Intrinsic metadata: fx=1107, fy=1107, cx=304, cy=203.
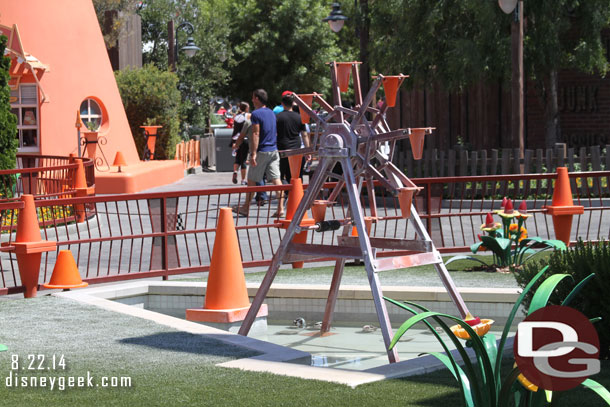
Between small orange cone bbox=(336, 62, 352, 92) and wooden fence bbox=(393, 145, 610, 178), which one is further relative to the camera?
wooden fence bbox=(393, 145, 610, 178)

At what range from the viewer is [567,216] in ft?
44.3

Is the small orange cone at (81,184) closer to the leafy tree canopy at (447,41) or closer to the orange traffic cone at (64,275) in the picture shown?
the orange traffic cone at (64,275)

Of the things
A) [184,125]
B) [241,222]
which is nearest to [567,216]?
[241,222]

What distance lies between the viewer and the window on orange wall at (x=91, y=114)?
89.8ft

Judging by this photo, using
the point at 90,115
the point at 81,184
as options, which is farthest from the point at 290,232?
the point at 90,115

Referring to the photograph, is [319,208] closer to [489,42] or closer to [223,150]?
[489,42]

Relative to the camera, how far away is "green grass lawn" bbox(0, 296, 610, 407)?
6.07 meters

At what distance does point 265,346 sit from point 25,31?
19.7 metres

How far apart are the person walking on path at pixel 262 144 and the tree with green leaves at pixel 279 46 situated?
35.0 m

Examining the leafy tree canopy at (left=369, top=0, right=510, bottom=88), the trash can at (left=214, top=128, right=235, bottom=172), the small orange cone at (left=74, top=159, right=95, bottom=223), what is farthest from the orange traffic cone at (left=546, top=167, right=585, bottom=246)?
the trash can at (left=214, top=128, right=235, bottom=172)

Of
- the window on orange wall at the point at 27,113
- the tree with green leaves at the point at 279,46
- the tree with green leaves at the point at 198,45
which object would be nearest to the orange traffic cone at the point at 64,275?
the window on orange wall at the point at 27,113

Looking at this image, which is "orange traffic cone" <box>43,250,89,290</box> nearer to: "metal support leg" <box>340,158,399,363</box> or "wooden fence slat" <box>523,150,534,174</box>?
"metal support leg" <box>340,158,399,363</box>

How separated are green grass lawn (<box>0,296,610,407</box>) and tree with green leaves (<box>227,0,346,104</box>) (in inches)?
1747

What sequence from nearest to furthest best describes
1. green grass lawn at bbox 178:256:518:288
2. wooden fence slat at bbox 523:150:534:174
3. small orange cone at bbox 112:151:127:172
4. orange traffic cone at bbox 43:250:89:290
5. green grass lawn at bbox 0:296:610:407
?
green grass lawn at bbox 0:296:610:407 → orange traffic cone at bbox 43:250:89:290 → green grass lawn at bbox 178:256:518:288 → wooden fence slat at bbox 523:150:534:174 → small orange cone at bbox 112:151:127:172
